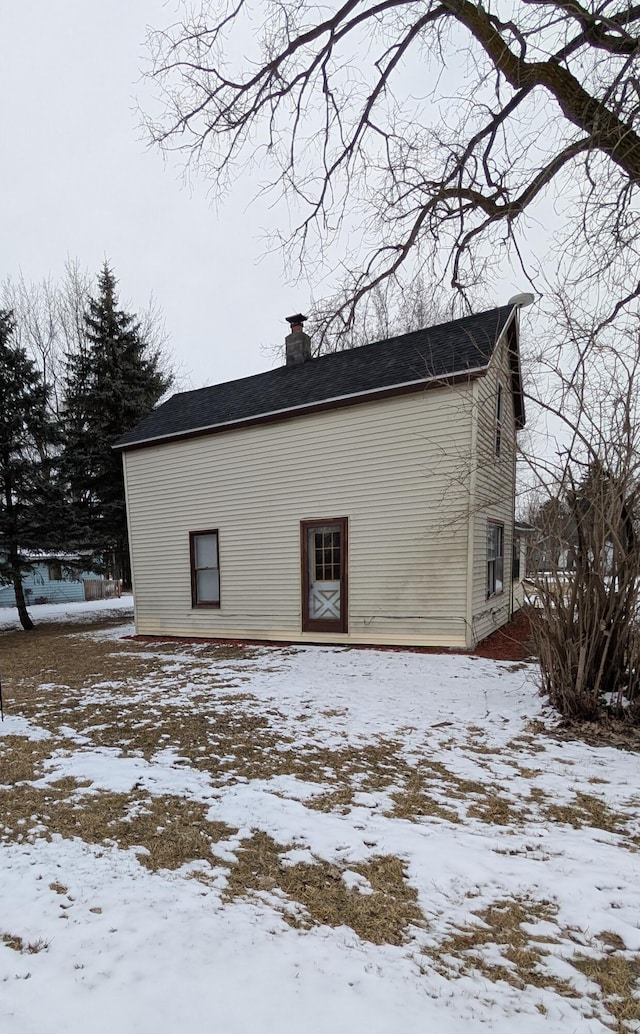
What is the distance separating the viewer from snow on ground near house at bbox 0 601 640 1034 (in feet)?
5.59

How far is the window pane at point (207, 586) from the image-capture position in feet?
34.1

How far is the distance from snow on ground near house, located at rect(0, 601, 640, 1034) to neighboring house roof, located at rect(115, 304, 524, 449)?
199 inches

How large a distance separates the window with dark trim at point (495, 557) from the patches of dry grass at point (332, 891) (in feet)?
22.6

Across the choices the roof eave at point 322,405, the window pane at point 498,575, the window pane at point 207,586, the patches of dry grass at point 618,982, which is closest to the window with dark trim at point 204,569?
the window pane at point 207,586

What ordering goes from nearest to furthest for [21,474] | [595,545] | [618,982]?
[618,982]
[595,545]
[21,474]

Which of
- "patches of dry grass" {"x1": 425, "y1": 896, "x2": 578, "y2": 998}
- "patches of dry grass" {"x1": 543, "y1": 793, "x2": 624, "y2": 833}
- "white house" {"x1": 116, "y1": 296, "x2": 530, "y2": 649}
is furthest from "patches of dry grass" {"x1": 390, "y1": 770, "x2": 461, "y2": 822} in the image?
"white house" {"x1": 116, "y1": 296, "x2": 530, "y2": 649}

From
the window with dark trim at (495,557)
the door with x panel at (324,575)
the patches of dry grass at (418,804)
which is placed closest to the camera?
the patches of dry grass at (418,804)

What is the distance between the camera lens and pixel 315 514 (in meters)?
8.97

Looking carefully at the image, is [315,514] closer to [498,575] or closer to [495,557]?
[495,557]

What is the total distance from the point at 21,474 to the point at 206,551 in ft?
22.0

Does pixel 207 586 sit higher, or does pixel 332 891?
pixel 207 586

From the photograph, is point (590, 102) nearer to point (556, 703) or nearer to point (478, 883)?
point (556, 703)

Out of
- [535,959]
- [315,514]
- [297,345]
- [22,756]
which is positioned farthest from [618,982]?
[297,345]

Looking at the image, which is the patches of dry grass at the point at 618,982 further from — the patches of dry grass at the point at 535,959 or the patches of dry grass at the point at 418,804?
the patches of dry grass at the point at 418,804
